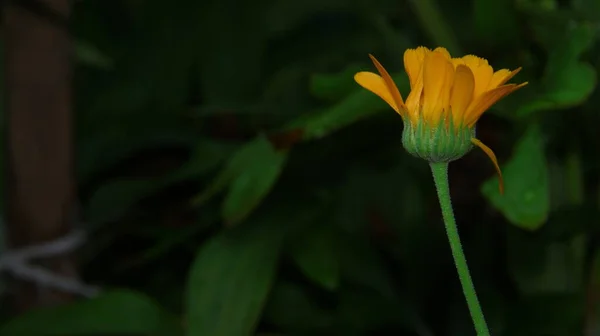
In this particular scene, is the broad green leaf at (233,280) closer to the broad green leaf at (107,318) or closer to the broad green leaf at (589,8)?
the broad green leaf at (107,318)

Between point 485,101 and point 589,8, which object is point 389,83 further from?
point 589,8

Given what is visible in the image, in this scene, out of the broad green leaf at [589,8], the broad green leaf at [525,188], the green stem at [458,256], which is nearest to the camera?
the green stem at [458,256]

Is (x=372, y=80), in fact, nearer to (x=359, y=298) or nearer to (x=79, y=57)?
(x=359, y=298)

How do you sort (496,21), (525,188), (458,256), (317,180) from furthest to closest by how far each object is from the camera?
(317,180) → (496,21) → (525,188) → (458,256)

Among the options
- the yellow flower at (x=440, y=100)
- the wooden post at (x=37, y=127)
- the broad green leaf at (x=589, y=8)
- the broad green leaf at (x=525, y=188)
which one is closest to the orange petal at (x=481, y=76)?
the yellow flower at (x=440, y=100)

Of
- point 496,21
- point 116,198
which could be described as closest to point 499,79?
point 496,21

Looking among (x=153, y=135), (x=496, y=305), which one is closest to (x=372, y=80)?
(x=496, y=305)
